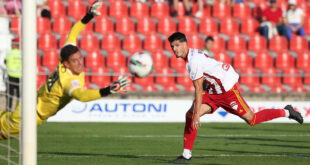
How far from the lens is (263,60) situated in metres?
19.5

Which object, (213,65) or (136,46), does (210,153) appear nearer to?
(213,65)

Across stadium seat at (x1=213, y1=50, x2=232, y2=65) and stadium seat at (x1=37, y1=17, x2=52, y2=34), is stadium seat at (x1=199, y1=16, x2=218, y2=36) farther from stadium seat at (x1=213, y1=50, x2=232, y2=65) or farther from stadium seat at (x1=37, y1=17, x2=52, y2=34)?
stadium seat at (x1=37, y1=17, x2=52, y2=34)

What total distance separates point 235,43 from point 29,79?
1433 cm

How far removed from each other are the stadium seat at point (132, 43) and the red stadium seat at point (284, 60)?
4471mm

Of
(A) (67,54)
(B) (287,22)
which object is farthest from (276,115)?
(B) (287,22)

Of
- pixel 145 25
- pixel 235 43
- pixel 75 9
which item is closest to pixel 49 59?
pixel 75 9

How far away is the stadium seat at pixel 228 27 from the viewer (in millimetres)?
20453

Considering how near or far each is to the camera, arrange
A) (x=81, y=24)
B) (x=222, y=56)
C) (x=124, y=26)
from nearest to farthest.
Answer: (x=81, y=24)
(x=222, y=56)
(x=124, y=26)

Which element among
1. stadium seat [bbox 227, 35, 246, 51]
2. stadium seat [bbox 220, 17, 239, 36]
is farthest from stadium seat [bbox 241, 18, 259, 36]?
stadium seat [bbox 227, 35, 246, 51]

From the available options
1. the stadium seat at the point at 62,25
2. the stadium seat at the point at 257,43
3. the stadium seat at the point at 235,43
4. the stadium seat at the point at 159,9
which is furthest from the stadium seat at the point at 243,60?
the stadium seat at the point at 62,25

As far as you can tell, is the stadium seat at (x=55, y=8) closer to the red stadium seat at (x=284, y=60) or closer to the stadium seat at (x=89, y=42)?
the stadium seat at (x=89, y=42)

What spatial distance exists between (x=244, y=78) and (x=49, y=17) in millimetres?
6549

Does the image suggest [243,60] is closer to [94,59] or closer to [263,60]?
[263,60]

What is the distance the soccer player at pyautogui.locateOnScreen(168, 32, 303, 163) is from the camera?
868cm
